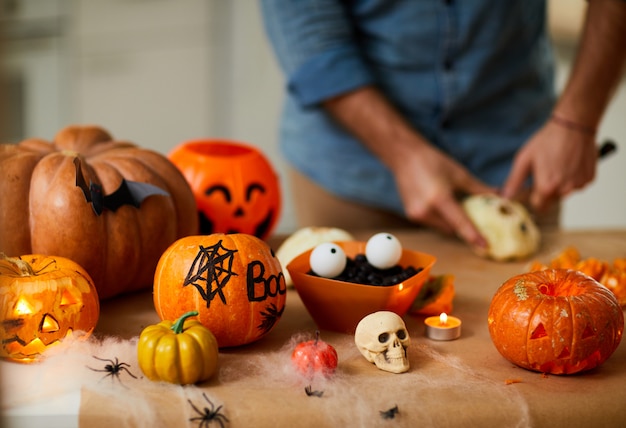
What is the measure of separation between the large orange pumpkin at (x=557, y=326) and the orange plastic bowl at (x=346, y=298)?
13 cm

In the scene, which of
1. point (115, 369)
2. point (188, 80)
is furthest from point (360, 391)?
point (188, 80)

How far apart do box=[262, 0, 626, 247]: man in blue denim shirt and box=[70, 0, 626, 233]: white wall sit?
159 centimetres

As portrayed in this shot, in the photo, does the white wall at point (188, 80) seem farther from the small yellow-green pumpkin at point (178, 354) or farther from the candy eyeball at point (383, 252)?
the small yellow-green pumpkin at point (178, 354)

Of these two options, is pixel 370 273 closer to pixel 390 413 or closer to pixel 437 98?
pixel 390 413

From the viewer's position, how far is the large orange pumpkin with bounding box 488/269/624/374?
2.37ft

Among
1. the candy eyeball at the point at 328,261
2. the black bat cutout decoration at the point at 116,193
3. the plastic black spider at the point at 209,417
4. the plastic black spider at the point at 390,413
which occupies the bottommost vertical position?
the plastic black spider at the point at 209,417

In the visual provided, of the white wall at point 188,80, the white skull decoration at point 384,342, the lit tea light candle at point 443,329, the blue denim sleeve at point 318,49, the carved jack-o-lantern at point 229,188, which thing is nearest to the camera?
the white skull decoration at point 384,342

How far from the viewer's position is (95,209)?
3.03 ft

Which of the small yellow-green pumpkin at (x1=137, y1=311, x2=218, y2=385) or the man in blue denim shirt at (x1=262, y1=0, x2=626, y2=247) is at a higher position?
the man in blue denim shirt at (x1=262, y1=0, x2=626, y2=247)

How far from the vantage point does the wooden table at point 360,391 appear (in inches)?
25.6

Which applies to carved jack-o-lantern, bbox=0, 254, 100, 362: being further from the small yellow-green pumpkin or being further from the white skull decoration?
the white skull decoration

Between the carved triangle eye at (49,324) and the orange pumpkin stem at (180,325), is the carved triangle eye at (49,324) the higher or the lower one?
the lower one

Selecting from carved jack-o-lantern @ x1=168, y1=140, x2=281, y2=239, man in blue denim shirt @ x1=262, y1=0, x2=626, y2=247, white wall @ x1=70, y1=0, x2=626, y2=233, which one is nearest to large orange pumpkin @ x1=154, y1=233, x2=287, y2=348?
carved jack-o-lantern @ x1=168, y1=140, x2=281, y2=239

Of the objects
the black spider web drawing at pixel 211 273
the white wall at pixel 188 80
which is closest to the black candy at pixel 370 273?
the black spider web drawing at pixel 211 273
